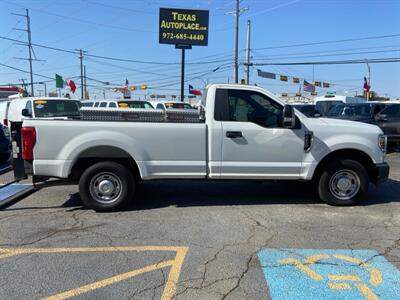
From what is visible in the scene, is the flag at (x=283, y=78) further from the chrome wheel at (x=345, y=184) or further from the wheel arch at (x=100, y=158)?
the wheel arch at (x=100, y=158)

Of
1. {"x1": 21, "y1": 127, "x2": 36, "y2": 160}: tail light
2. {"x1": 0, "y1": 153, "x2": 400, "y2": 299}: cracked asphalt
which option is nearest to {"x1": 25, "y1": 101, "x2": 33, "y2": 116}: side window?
{"x1": 0, "y1": 153, "x2": 400, "y2": 299}: cracked asphalt

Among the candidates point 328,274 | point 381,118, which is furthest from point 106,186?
point 381,118

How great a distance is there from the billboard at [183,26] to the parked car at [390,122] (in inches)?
672

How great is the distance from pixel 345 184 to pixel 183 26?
2425 cm

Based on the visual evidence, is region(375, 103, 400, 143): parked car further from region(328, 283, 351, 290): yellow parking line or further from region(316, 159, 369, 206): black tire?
region(328, 283, 351, 290): yellow parking line

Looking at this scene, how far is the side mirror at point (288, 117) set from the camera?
6.68m

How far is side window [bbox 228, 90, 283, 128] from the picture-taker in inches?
270

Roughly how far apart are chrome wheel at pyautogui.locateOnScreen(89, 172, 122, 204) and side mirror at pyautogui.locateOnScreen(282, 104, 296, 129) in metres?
2.77

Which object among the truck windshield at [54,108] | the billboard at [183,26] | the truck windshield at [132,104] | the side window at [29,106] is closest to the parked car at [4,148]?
the truck windshield at [54,108]

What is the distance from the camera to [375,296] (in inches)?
153

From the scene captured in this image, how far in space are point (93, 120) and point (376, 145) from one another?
15.2 feet

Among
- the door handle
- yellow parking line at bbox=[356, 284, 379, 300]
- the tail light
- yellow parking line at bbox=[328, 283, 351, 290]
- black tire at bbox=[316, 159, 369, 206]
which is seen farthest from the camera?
black tire at bbox=[316, 159, 369, 206]

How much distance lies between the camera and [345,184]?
7184mm

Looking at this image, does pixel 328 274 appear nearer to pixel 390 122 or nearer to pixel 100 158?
pixel 100 158
